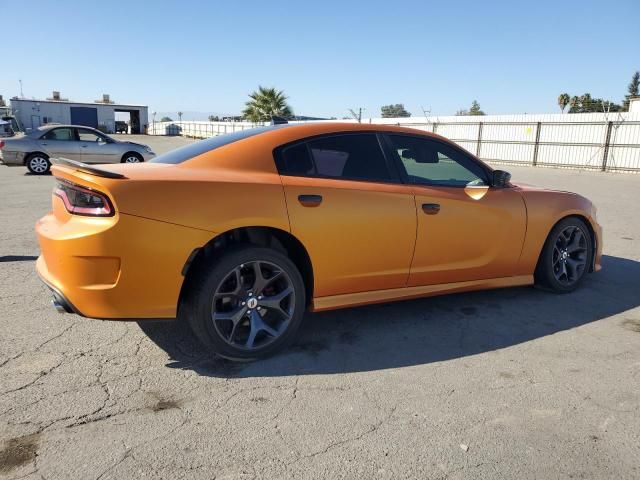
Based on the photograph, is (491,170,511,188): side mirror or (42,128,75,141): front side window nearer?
(491,170,511,188): side mirror

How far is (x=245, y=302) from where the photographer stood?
3.36 m

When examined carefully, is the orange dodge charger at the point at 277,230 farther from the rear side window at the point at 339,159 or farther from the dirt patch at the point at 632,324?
the dirt patch at the point at 632,324

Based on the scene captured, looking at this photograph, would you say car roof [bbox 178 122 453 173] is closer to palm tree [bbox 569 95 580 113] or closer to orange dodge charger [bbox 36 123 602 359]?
orange dodge charger [bbox 36 123 602 359]

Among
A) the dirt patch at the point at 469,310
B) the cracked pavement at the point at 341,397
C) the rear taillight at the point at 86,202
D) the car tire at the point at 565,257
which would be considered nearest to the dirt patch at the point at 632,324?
the cracked pavement at the point at 341,397

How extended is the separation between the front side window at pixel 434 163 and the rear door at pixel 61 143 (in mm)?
13378

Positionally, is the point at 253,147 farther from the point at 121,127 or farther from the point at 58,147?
the point at 121,127

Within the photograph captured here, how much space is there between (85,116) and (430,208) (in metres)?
65.9

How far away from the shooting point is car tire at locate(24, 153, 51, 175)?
48.9ft

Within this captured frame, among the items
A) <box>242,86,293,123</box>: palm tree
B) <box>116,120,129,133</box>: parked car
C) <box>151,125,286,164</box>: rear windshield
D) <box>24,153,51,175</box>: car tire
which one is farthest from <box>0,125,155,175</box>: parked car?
<box>116,120,129,133</box>: parked car

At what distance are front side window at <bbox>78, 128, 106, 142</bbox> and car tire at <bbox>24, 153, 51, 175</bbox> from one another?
1.17 m

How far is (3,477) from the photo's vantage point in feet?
7.25

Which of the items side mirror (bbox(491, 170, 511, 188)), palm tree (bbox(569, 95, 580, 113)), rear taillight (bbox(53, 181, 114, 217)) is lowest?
rear taillight (bbox(53, 181, 114, 217))

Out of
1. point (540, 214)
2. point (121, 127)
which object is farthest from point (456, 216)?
point (121, 127)

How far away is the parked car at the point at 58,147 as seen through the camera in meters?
14.7
